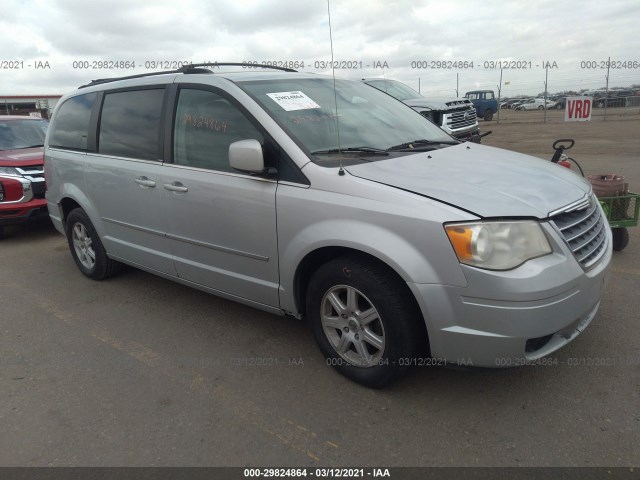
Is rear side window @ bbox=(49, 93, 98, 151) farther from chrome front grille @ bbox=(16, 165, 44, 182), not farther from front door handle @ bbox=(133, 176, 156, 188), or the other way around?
chrome front grille @ bbox=(16, 165, 44, 182)

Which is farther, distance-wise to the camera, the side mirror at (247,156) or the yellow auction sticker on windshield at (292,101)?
the yellow auction sticker on windshield at (292,101)

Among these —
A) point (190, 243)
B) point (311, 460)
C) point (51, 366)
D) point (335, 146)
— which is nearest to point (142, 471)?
point (311, 460)

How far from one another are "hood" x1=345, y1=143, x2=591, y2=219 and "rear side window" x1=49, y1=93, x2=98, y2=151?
298 cm

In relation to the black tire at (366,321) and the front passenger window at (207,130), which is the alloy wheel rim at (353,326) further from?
the front passenger window at (207,130)

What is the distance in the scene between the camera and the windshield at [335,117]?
122 inches

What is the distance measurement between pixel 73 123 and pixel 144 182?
1.65 metres

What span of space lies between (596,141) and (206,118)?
14.7 metres

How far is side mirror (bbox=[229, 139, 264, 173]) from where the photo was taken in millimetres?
2834

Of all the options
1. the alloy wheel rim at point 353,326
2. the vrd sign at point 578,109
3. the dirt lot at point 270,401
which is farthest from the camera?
the vrd sign at point 578,109

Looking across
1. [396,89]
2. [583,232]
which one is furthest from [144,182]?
[396,89]

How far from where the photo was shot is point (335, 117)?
3.31 metres

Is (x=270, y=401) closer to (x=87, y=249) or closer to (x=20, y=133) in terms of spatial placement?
(x=87, y=249)

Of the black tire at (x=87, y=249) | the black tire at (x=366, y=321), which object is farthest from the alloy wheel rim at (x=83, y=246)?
the black tire at (x=366, y=321)

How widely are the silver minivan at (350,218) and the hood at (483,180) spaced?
13mm
